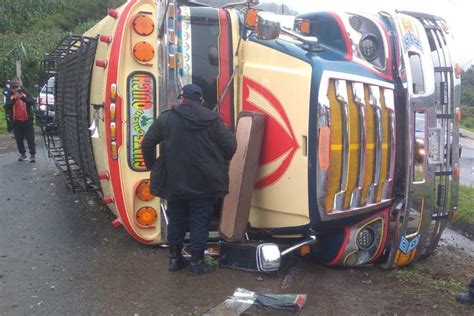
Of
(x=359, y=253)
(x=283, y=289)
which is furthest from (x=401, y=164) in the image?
(x=283, y=289)

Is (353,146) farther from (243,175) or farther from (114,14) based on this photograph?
(114,14)

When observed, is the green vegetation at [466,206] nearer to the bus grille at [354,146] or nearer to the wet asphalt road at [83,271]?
the bus grille at [354,146]

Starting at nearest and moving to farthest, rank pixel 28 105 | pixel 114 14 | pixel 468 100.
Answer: pixel 114 14 → pixel 28 105 → pixel 468 100

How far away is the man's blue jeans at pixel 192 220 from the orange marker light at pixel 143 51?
115 centimetres

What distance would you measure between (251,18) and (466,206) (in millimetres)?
3636

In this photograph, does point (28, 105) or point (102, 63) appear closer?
point (102, 63)

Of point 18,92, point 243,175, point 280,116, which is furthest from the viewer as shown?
point 18,92

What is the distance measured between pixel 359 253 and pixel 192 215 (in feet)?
4.13

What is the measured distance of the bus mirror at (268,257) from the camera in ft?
11.7

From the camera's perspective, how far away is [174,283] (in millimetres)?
3729

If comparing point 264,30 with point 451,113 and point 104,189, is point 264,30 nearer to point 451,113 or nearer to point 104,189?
point 451,113

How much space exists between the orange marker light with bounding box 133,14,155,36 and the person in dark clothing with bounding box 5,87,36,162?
5597 millimetres

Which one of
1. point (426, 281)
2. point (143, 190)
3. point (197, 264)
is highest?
point (143, 190)

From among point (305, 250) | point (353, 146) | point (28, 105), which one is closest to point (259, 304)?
point (305, 250)
